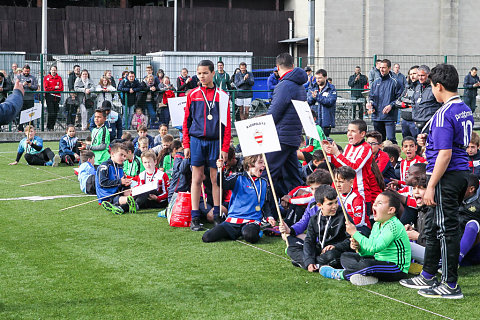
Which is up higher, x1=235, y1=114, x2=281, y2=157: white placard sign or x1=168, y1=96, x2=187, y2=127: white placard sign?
x1=168, y1=96, x2=187, y2=127: white placard sign

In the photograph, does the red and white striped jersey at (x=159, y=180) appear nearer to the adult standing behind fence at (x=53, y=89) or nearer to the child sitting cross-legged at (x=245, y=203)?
the child sitting cross-legged at (x=245, y=203)

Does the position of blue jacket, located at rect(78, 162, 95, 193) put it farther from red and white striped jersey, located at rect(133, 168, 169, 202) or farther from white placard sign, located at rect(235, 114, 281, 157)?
white placard sign, located at rect(235, 114, 281, 157)

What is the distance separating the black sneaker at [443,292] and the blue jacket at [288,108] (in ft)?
11.9

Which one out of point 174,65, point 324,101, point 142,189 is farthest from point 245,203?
point 174,65

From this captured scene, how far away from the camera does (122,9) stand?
3553cm

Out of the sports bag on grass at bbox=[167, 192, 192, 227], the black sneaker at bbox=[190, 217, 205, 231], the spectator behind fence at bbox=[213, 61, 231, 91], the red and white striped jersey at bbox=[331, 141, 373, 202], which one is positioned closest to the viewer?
the red and white striped jersey at bbox=[331, 141, 373, 202]

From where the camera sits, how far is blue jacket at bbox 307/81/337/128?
1459cm

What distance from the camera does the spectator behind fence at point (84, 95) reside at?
21531mm

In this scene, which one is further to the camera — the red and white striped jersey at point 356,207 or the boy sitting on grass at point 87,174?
the boy sitting on grass at point 87,174

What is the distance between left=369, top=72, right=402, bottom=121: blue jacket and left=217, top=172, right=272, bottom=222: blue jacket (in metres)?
6.03

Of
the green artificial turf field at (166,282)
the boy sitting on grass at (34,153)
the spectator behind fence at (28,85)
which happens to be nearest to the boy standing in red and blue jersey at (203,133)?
the green artificial turf field at (166,282)

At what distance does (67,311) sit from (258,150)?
2846mm

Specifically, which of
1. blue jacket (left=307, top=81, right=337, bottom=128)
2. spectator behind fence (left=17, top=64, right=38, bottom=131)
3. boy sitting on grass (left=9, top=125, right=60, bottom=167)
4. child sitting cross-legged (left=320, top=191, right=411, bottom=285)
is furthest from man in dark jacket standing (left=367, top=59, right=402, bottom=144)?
spectator behind fence (left=17, top=64, right=38, bottom=131)

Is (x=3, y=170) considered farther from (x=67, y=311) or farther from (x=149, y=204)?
(x=67, y=311)
